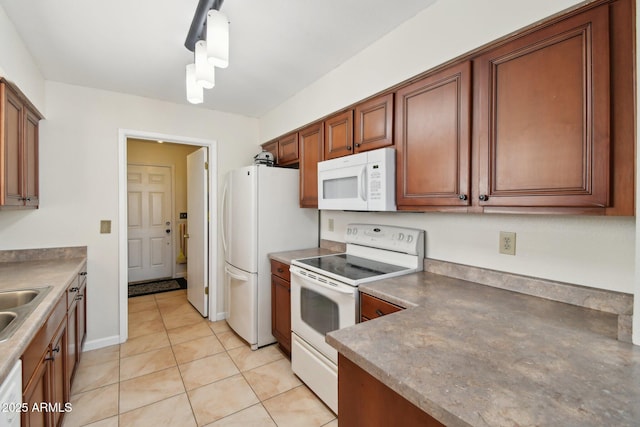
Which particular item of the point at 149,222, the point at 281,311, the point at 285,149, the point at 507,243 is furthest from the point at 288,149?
the point at 149,222

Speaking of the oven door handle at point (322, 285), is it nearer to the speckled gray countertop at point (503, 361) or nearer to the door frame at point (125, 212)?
the speckled gray countertop at point (503, 361)

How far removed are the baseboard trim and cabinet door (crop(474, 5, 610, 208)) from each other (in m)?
3.21

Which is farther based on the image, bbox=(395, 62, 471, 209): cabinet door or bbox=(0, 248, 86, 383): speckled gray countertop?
bbox=(395, 62, 471, 209): cabinet door

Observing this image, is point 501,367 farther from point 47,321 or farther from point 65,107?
point 65,107

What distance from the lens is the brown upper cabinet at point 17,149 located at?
167 centimetres

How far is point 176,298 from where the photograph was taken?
12.9ft

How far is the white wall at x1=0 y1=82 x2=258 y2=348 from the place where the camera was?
2400mm

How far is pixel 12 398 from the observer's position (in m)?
0.90

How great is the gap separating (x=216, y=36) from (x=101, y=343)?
111 inches

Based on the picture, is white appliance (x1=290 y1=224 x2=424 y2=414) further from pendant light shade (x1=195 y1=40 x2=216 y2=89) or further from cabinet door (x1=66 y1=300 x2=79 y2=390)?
cabinet door (x1=66 y1=300 x2=79 y2=390)

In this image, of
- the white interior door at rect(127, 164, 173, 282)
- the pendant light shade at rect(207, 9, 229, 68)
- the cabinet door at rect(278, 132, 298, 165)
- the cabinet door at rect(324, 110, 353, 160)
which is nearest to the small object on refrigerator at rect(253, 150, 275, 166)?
the cabinet door at rect(278, 132, 298, 165)

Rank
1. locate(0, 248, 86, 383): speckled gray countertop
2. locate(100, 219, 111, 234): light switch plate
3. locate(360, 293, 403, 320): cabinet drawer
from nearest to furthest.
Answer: locate(0, 248, 86, 383): speckled gray countertop → locate(360, 293, 403, 320): cabinet drawer → locate(100, 219, 111, 234): light switch plate

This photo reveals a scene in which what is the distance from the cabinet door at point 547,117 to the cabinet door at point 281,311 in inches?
64.8

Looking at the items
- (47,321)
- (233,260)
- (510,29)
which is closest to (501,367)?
(510,29)
